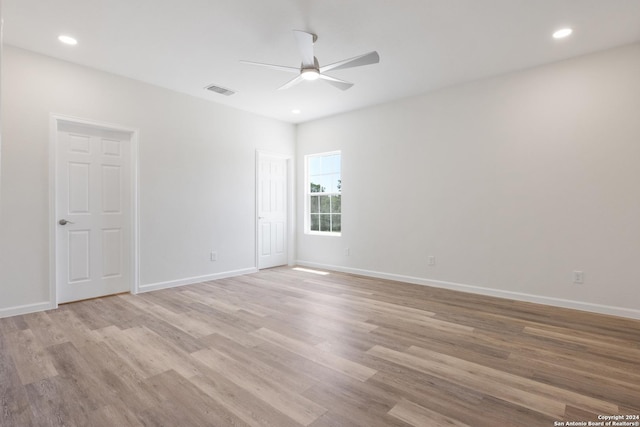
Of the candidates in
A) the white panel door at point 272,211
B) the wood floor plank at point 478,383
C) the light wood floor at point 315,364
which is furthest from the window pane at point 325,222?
the wood floor plank at point 478,383

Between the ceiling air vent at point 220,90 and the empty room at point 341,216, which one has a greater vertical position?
the ceiling air vent at point 220,90

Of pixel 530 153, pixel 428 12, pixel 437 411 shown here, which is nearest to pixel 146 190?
pixel 428 12

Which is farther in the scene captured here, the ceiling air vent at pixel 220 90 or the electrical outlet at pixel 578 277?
the ceiling air vent at pixel 220 90

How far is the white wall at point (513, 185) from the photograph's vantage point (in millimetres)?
3428

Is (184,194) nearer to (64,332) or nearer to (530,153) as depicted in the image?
(64,332)

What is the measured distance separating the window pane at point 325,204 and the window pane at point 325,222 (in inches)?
3.6

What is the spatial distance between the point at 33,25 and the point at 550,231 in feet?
18.4

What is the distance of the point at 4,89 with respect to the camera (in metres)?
3.37

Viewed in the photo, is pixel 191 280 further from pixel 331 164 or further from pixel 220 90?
pixel 331 164

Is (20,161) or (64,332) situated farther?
(20,161)

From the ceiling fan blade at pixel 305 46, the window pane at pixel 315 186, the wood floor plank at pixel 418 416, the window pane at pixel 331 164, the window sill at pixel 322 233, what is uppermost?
the ceiling fan blade at pixel 305 46

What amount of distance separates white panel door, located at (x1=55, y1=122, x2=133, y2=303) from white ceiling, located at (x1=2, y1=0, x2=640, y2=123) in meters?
0.91

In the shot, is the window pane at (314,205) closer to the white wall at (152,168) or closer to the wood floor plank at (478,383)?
the white wall at (152,168)

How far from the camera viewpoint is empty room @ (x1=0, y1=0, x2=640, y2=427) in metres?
2.14
